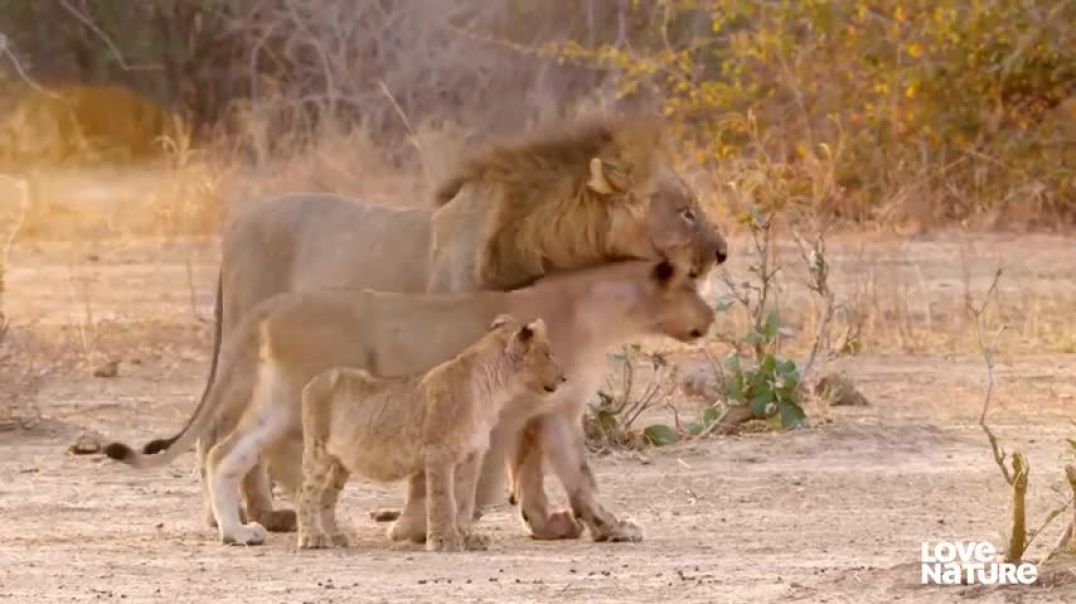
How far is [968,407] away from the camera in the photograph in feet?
38.1

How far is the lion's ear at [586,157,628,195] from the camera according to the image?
29.1 ft

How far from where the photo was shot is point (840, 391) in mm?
11680

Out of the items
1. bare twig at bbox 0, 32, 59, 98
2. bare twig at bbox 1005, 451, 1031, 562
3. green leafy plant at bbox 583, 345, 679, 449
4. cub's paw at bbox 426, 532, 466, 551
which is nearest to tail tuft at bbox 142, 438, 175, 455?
cub's paw at bbox 426, 532, 466, 551

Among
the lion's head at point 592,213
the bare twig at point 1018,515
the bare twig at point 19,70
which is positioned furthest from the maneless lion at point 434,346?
the bare twig at point 19,70

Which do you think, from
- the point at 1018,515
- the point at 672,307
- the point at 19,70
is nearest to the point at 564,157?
the point at 672,307

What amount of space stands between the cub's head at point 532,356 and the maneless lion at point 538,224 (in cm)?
52

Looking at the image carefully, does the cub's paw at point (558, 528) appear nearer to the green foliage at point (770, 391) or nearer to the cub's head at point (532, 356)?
the cub's head at point (532, 356)

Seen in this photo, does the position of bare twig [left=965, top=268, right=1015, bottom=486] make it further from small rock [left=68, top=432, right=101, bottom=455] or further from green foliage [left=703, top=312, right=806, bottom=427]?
small rock [left=68, top=432, right=101, bottom=455]

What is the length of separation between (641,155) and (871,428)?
226 centimetres

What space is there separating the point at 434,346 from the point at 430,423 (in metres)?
0.48

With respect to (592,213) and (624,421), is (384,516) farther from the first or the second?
(624,421)

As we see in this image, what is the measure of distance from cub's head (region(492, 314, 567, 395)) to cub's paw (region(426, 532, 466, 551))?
1.62ft

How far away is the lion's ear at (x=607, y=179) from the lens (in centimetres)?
887

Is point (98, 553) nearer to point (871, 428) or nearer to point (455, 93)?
point (871, 428)
